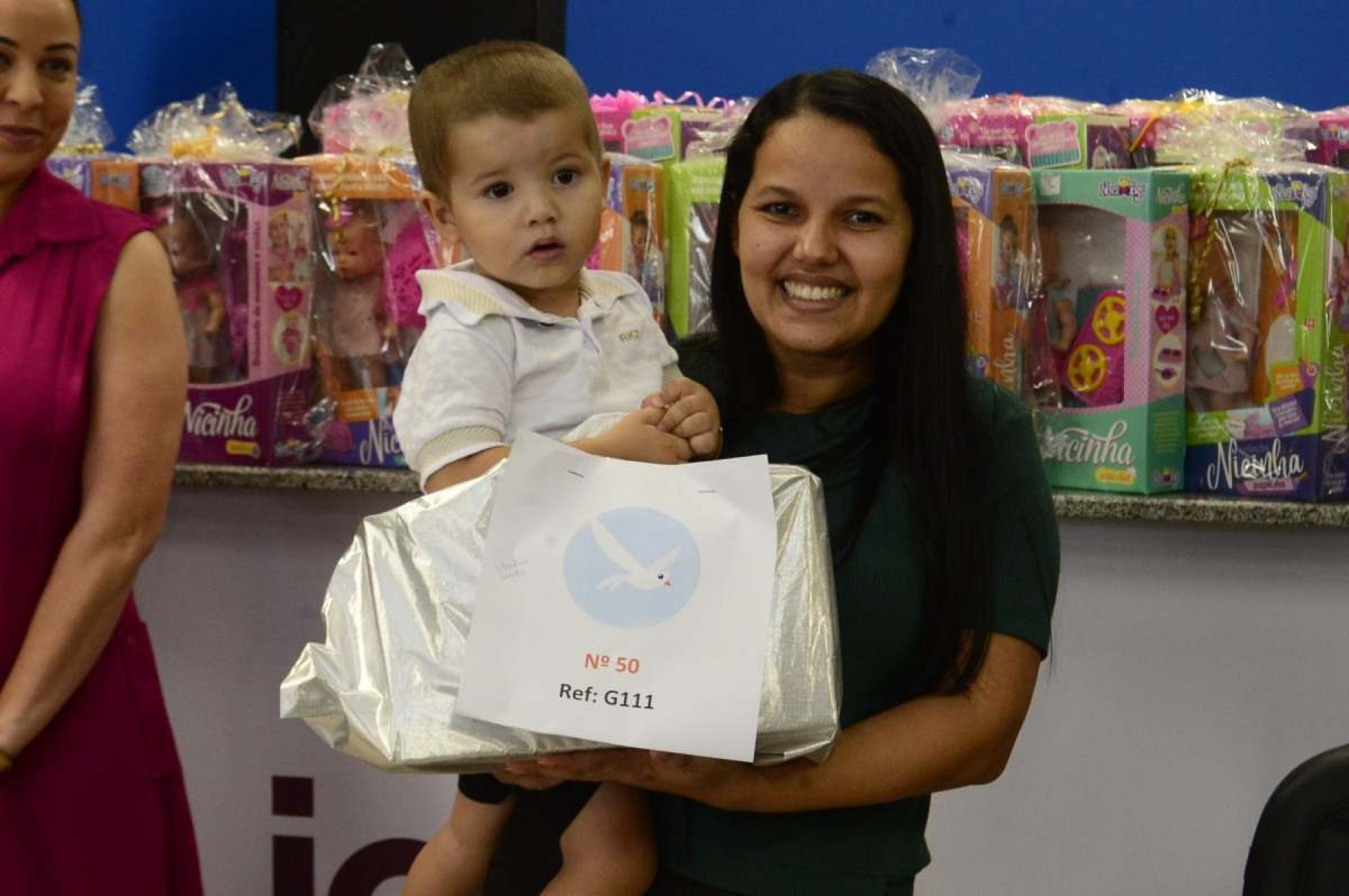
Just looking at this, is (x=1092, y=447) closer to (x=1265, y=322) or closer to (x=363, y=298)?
(x=1265, y=322)

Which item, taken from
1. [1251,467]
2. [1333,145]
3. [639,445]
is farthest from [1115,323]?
[639,445]

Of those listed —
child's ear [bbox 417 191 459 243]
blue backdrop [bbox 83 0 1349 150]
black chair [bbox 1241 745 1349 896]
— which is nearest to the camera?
black chair [bbox 1241 745 1349 896]

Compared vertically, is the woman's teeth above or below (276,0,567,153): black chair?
below

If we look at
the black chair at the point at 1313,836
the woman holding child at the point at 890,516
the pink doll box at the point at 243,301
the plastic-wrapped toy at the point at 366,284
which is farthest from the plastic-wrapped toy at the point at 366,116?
the black chair at the point at 1313,836

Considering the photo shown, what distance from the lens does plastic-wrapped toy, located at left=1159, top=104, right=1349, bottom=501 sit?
227 cm

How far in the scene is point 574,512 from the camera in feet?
4.39

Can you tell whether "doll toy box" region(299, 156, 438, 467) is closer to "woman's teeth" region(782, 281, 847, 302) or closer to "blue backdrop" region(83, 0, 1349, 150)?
"woman's teeth" region(782, 281, 847, 302)

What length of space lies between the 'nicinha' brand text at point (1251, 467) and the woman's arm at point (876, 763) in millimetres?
938

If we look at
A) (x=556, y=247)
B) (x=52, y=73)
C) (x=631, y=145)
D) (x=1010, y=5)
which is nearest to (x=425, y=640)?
(x=556, y=247)

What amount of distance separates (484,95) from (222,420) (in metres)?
1.14

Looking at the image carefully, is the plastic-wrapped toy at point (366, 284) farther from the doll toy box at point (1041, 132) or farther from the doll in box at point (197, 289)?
the doll toy box at point (1041, 132)

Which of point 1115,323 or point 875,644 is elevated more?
point 1115,323

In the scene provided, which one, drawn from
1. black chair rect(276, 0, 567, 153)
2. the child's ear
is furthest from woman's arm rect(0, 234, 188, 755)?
black chair rect(276, 0, 567, 153)

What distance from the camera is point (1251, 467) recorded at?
7.63 ft
